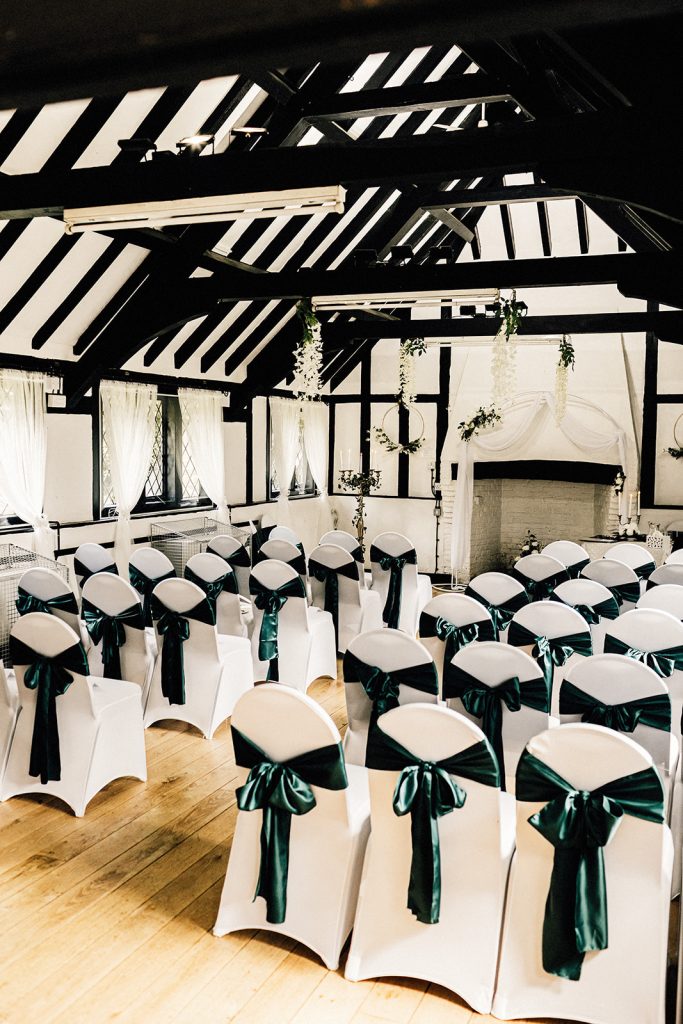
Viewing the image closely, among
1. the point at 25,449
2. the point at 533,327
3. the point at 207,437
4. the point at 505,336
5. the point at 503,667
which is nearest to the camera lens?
the point at 503,667

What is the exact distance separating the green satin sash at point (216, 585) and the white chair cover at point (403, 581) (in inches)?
74.2

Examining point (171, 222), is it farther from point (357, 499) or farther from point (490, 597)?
point (357, 499)

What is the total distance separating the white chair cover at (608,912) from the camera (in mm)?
2828

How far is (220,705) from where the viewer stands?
5965mm

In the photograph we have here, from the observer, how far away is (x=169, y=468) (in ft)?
36.1

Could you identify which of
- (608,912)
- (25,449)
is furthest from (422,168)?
(25,449)

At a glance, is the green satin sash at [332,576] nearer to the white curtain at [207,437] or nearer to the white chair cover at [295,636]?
the white chair cover at [295,636]

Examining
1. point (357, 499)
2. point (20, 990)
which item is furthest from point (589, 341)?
point (20, 990)

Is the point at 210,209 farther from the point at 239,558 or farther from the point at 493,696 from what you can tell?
the point at 239,558

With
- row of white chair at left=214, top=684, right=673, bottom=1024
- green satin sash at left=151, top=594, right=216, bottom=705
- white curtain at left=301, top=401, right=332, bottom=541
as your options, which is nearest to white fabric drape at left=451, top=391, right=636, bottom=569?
white curtain at left=301, top=401, right=332, bottom=541

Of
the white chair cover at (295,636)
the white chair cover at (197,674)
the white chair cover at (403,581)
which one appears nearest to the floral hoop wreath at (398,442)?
the white chair cover at (403,581)

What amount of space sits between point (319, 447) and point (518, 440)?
3.26m

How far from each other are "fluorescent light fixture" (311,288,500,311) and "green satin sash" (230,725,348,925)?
5.46 m

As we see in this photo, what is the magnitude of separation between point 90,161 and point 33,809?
4.97 m
